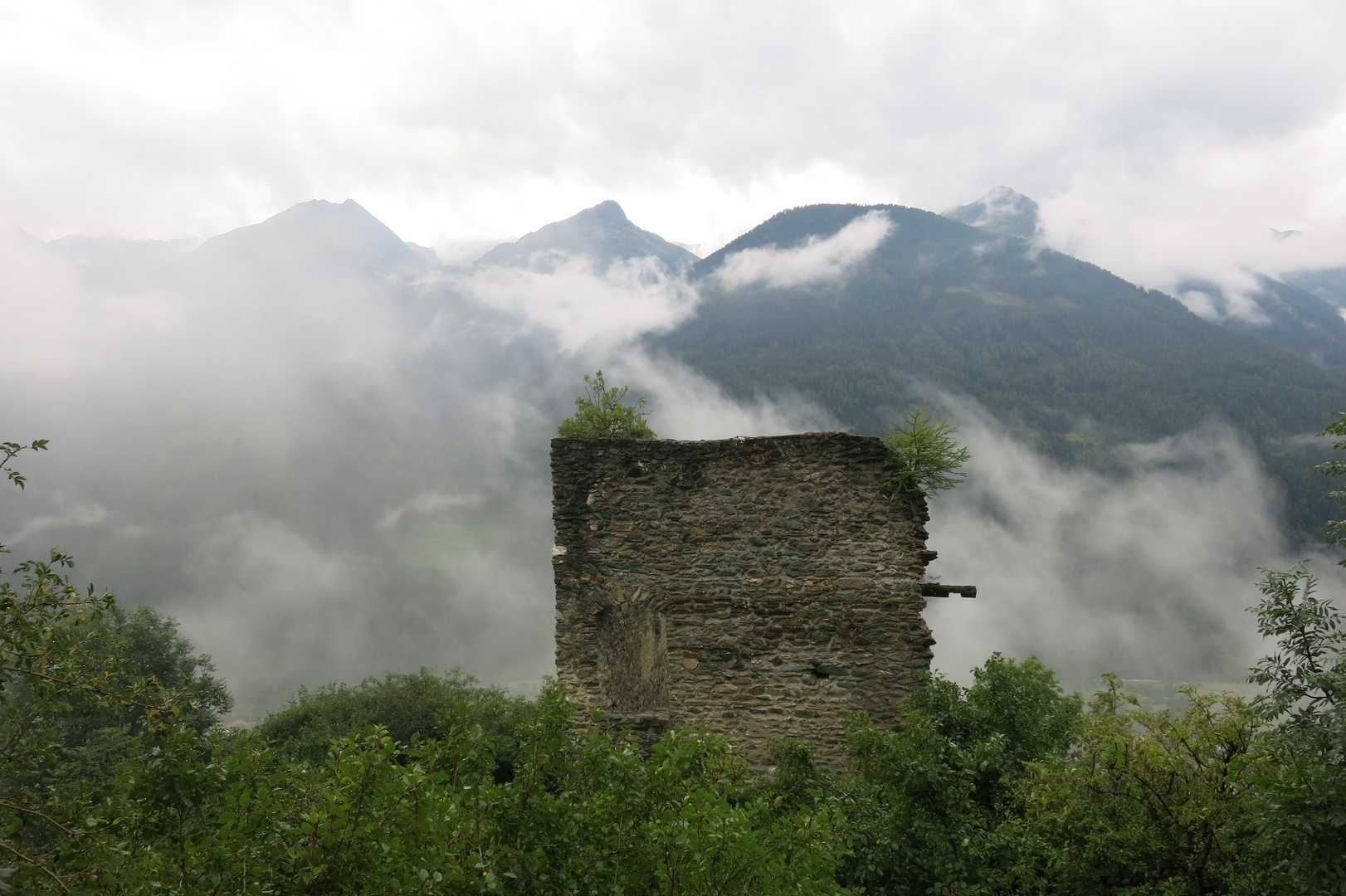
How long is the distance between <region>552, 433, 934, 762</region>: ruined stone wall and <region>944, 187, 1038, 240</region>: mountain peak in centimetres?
16455

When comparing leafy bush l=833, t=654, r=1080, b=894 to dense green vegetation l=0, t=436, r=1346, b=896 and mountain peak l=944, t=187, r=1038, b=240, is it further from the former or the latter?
mountain peak l=944, t=187, r=1038, b=240

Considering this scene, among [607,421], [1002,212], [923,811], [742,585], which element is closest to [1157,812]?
[923,811]

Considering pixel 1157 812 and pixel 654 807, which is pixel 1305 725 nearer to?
pixel 1157 812

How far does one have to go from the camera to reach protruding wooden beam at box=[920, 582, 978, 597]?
895 centimetres

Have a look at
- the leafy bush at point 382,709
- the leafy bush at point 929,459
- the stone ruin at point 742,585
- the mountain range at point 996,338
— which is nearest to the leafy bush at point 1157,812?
the stone ruin at point 742,585

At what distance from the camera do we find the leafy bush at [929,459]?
29.7 ft

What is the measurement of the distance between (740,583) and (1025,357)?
3474 inches

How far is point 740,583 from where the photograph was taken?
923 cm

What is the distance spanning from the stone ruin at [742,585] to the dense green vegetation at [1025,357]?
5088 centimetres

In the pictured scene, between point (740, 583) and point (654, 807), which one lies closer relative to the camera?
point (654, 807)

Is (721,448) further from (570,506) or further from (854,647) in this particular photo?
(854,647)

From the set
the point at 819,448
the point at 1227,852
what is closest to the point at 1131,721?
the point at 1227,852

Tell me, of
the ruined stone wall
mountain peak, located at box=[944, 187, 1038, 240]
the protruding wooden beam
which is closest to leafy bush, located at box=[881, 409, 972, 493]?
the ruined stone wall

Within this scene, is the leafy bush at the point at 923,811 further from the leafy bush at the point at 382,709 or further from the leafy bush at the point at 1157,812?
the leafy bush at the point at 382,709
